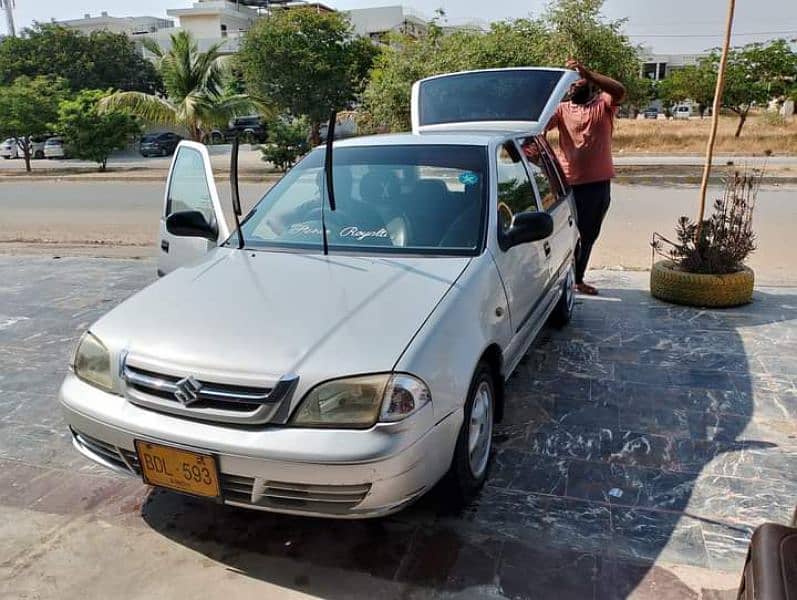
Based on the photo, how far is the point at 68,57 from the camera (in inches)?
1670

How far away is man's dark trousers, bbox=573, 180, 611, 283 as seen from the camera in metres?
5.99

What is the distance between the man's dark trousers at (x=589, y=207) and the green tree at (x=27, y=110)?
87.9 ft

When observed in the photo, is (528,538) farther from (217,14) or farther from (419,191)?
(217,14)

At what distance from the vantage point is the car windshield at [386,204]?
344 centimetres

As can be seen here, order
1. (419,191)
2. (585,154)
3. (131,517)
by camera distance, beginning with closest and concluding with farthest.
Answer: (131,517) → (419,191) → (585,154)

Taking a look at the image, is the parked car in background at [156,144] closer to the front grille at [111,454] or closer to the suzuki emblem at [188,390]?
the front grille at [111,454]

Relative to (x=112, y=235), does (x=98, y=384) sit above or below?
above

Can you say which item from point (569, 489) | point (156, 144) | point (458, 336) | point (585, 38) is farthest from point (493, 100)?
point (156, 144)

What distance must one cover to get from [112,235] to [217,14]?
59038 mm

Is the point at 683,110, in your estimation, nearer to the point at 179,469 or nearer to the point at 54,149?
the point at 54,149

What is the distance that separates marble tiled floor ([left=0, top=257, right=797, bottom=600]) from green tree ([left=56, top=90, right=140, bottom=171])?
77.0ft

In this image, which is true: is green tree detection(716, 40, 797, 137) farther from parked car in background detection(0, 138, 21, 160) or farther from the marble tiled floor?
parked car in background detection(0, 138, 21, 160)

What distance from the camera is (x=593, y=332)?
532 centimetres

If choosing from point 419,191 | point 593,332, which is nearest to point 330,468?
point 419,191
